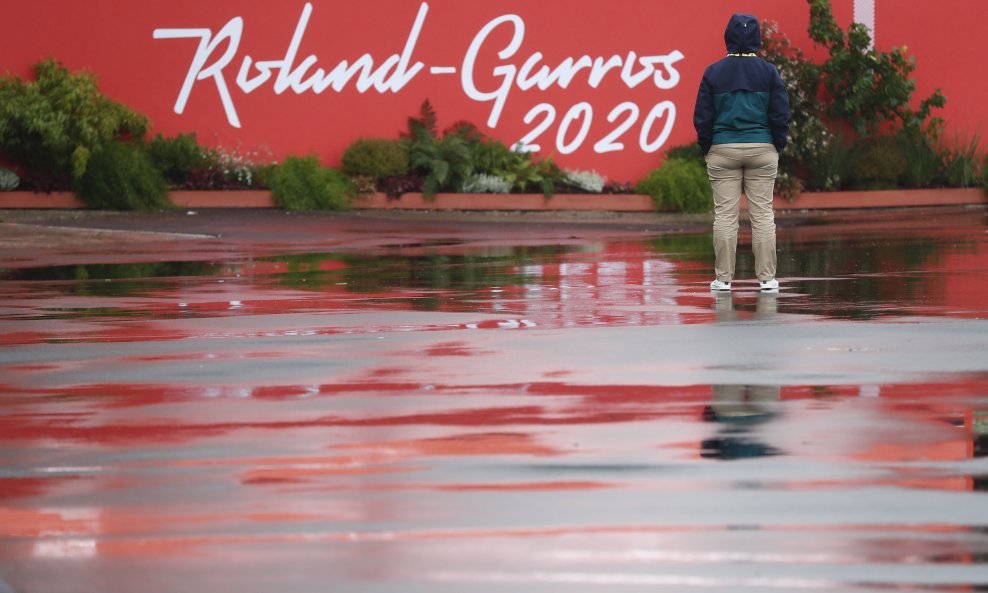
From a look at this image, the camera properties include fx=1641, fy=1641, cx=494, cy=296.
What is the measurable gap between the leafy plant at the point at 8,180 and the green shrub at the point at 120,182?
962 millimetres

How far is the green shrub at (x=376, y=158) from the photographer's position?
2395 cm

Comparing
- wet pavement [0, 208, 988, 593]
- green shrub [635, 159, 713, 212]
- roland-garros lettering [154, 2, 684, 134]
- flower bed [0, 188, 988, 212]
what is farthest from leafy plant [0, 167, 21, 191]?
wet pavement [0, 208, 988, 593]

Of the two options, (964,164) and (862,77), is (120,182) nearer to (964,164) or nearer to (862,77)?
(862,77)

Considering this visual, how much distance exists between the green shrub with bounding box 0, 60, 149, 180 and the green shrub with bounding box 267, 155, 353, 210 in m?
2.21

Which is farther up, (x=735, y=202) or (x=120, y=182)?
(x=120, y=182)

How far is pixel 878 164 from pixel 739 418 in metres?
18.7

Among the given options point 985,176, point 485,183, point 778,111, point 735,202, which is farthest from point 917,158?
point 778,111

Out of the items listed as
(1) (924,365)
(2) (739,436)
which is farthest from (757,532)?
(1) (924,365)

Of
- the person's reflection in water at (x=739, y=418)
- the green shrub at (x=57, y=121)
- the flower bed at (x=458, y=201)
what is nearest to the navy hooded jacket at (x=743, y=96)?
the person's reflection in water at (x=739, y=418)

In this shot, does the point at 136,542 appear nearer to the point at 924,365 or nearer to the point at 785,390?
the point at 785,390

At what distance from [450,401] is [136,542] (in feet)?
8.54

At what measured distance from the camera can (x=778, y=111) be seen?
40.3 ft

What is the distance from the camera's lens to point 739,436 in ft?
21.4

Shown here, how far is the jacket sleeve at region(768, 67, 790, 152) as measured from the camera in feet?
40.2
